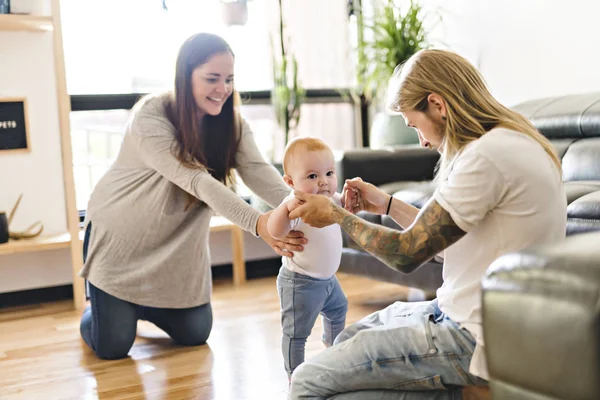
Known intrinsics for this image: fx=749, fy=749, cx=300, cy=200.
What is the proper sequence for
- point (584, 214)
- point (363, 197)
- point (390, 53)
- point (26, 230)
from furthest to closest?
point (390, 53) < point (26, 230) < point (584, 214) < point (363, 197)

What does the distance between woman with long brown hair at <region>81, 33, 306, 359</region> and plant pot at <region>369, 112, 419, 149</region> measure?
1573mm

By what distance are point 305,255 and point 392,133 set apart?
88.2 inches

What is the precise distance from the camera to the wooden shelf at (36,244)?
3541 millimetres

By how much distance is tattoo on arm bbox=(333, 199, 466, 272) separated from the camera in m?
1.45

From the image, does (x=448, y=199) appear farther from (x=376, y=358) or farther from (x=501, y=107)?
(x=376, y=358)

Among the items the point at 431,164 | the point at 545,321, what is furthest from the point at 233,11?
the point at 545,321

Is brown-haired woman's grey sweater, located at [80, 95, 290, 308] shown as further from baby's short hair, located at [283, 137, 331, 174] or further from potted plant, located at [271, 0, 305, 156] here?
potted plant, located at [271, 0, 305, 156]

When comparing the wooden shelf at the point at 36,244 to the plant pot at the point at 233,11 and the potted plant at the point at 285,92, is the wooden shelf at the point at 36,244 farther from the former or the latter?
the plant pot at the point at 233,11

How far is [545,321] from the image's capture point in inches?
42.0

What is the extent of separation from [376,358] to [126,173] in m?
1.59

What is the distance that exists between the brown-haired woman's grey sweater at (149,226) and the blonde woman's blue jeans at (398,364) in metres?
1.11

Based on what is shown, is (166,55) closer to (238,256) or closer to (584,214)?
(238,256)

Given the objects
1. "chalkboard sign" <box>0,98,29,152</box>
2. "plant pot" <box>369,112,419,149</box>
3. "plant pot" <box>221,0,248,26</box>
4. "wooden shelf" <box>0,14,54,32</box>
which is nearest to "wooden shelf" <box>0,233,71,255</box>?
"chalkboard sign" <box>0,98,29,152</box>

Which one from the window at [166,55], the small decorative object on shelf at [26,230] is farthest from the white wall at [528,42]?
the small decorative object on shelf at [26,230]
